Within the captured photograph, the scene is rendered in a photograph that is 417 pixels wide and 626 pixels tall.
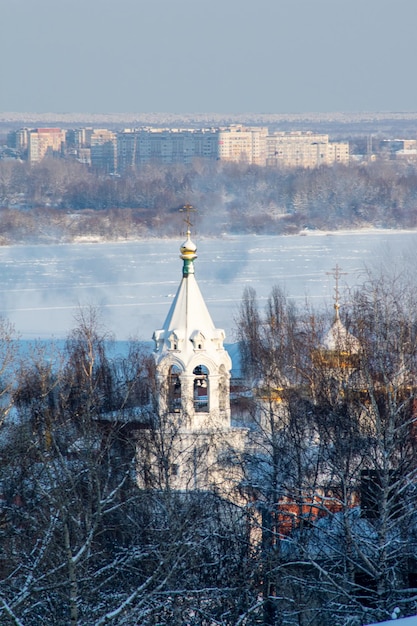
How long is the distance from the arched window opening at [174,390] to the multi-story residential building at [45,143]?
5905 centimetres

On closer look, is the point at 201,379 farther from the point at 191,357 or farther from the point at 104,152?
the point at 104,152

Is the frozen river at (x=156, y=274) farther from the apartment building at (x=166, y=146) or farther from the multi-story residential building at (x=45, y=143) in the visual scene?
the multi-story residential building at (x=45, y=143)

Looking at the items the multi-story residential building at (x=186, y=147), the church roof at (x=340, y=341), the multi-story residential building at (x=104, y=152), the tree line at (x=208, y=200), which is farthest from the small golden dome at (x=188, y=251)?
the multi-story residential building at (x=186, y=147)

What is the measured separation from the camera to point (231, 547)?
7.37m

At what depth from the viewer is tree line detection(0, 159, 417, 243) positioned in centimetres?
3672

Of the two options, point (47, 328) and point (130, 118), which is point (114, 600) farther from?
point (130, 118)

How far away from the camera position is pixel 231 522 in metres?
7.51

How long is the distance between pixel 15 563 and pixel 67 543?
56 centimetres

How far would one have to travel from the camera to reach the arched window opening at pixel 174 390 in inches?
355

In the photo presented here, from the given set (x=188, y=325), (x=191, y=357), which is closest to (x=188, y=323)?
(x=188, y=325)

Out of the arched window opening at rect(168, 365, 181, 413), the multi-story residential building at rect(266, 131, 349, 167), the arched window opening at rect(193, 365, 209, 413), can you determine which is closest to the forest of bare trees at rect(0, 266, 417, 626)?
the arched window opening at rect(168, 365, 181, 413)

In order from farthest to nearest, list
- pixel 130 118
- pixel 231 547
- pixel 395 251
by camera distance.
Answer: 1. pixel 130 118
2. pixel 395 251
3. pixel 231 547

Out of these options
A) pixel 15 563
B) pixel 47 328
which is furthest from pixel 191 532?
pixel 47 328

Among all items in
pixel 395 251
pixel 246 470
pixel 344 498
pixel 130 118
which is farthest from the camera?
pixel 130 118
